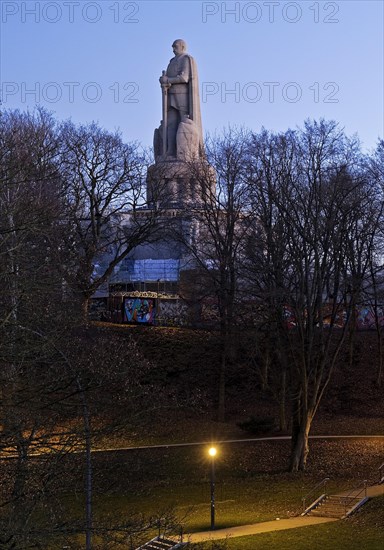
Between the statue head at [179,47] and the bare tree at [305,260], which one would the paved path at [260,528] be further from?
the statue head at [179,47]

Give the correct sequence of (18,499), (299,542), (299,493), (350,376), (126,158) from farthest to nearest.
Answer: (126,158), (350,376), (299,493), (299,542), (18,499)

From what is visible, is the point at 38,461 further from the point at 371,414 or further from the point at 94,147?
the point at 94,147

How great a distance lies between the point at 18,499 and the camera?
995 cm

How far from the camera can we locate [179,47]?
179 feet

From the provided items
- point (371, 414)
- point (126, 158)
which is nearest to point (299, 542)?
point (371, 414)

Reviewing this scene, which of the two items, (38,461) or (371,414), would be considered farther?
(371,414)

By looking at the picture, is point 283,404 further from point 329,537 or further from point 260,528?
point 329,537

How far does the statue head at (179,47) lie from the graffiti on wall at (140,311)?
17166 mm

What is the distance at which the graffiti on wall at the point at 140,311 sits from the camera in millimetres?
44969

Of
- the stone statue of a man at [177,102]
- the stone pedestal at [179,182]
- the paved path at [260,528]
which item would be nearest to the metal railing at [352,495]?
the paved path at [260,528]

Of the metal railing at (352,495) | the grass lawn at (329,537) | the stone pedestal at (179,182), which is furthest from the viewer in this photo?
the stone pedestal at (179,182)

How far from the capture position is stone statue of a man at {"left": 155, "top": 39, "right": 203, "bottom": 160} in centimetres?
5291

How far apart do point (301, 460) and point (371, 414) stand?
8.77m

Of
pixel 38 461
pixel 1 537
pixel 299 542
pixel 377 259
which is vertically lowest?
pixel 299 542
